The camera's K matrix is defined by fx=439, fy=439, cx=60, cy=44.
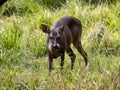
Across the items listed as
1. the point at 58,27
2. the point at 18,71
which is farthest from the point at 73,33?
the point at 18,71

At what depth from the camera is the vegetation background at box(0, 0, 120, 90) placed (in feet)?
20.0

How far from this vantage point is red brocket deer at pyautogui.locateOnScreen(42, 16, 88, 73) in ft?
22.4

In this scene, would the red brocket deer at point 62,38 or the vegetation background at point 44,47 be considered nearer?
the vegetation background at point 44,47

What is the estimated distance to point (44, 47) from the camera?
8234 millimetres

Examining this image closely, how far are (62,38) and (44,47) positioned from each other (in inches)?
48.3

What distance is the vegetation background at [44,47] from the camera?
608cm

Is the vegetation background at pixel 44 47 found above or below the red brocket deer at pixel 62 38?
below

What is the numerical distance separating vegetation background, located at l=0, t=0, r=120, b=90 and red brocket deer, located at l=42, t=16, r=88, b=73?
21 cm

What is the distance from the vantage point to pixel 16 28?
8844mm

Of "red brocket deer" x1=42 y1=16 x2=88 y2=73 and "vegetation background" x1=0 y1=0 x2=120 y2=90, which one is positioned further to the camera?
"red brocket deer" x1=42 y1=16 x2=88 y2=73

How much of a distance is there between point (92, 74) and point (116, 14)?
364 centimetres

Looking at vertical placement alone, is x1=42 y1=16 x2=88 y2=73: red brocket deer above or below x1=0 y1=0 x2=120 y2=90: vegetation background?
above

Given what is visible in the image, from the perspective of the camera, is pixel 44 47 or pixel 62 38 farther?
pixel 44 47

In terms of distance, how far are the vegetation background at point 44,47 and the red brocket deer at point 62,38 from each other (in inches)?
8.1
